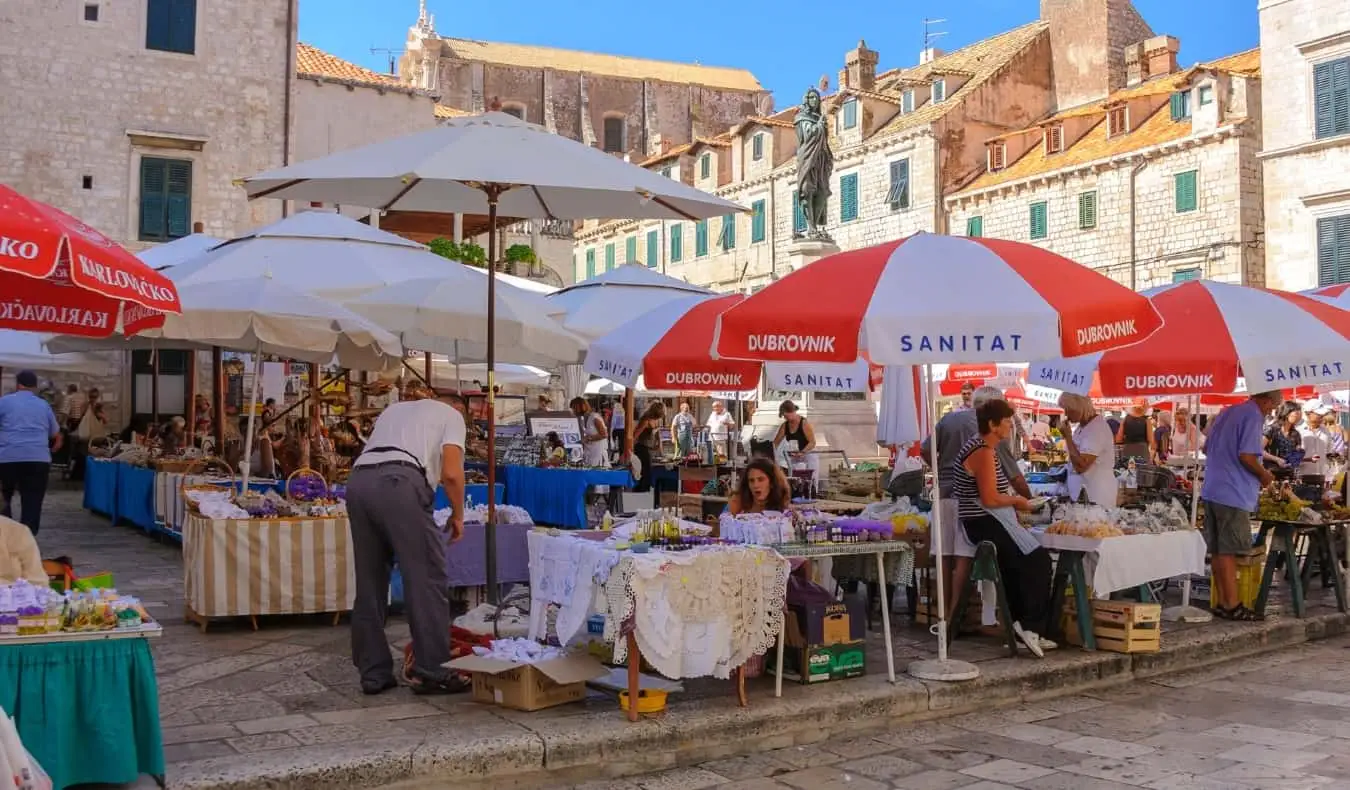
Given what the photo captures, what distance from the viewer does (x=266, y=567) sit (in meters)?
8.12

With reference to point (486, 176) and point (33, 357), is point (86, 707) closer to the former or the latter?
point (486, 176)

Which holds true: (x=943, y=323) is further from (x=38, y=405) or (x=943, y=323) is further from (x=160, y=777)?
(x=38, y=405)

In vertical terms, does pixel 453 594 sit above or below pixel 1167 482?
below

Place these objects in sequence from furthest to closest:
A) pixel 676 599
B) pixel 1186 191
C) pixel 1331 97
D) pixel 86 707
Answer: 1. pixel 1186 191
2. pixel 1331 97
3. pixel 676 599
4. pixel 86 707

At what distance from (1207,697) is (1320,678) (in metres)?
1.06

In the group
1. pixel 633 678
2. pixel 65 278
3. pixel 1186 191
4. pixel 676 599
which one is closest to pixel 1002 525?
pixel 676 599

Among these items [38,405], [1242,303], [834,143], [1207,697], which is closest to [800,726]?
[1207,697]

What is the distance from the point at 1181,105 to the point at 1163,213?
298cm

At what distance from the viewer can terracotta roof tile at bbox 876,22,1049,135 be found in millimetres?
39188

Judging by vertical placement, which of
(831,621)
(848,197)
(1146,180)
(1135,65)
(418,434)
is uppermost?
(1135,65)

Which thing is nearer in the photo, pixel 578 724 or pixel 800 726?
pixel 578 724

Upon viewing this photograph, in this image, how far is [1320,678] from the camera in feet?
25.6

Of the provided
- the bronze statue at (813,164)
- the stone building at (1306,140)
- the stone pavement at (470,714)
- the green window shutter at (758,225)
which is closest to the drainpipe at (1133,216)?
the stone building at (1306,140)

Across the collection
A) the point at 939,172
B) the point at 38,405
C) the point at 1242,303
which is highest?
the point at 939,172
